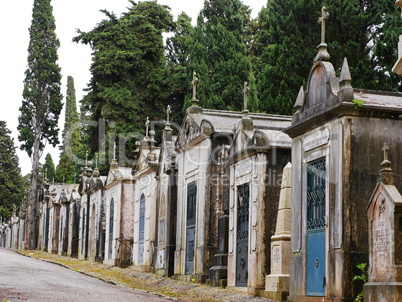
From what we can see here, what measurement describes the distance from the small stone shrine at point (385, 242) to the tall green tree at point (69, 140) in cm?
5578

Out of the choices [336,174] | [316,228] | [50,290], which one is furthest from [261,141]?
[50,290]

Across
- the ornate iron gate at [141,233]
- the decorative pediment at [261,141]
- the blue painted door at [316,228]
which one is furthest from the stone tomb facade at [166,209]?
the blue painted door at [316,228]

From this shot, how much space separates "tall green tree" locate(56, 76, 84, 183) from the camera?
67250 mm

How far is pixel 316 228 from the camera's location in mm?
13312

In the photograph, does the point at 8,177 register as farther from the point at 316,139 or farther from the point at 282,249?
the point at 316,139

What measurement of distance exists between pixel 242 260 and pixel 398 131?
5.67m

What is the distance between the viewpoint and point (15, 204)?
68.7m

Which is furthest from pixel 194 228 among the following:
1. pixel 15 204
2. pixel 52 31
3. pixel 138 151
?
pixel 15 204

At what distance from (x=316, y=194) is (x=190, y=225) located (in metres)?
7.91

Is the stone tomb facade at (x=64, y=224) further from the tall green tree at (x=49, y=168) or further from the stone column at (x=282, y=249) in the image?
the tall green tree at (x=49, y=168)

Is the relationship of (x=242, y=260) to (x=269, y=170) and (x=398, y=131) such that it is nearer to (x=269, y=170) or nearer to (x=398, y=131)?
(x=269, y=170)

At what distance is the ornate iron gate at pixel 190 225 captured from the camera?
20406mm

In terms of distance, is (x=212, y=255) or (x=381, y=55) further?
(x=381, y=55)

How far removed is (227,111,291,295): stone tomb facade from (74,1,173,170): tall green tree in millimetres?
23485
